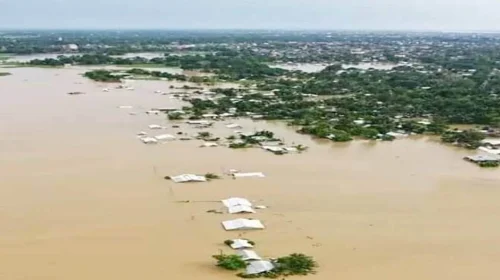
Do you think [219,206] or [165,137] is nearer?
[219,206]

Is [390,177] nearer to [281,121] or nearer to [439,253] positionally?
[439,253]

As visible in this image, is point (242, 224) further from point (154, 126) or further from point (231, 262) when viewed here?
point (154, 126)

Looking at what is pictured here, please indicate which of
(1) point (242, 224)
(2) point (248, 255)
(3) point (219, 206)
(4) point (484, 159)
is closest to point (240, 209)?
(3) point (219, 206)

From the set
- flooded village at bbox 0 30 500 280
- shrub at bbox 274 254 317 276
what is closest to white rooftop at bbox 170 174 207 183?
flooded village at bbox 0 30 500 280

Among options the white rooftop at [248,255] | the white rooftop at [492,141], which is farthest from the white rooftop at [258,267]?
the white rooftop at [492,141]

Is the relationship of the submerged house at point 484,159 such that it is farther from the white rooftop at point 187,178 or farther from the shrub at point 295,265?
the shrub at point 295,265

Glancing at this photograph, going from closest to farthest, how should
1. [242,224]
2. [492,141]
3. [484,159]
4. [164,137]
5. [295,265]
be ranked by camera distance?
[295,265] < [242,224] < [484,159] < [164,137] < [492,141]

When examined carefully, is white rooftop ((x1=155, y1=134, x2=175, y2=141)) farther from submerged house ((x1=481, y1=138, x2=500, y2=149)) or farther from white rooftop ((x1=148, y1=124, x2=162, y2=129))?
submerged house ((x1=481, y1=138, x2=500, y2=149))

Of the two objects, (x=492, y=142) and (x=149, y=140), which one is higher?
(x=492, y=142)
